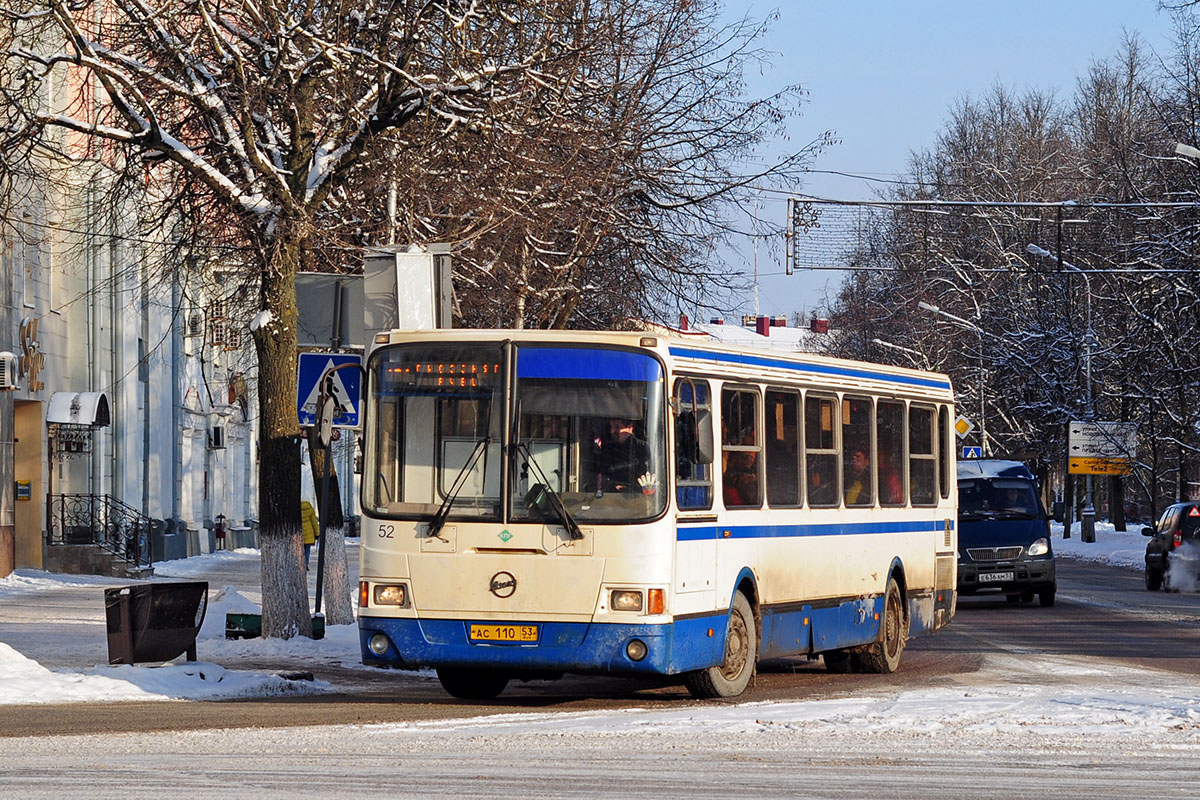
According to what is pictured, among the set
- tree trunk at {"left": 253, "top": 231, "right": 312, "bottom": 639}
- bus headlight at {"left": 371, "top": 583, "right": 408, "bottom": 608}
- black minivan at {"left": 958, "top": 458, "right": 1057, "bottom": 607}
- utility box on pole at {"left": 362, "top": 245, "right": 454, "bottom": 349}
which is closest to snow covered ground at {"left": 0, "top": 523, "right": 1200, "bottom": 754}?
tree trunk at {"left": 253, "top": 231, "right": 312, "bottom": 639}

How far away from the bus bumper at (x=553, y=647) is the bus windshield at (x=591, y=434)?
0.78 metres

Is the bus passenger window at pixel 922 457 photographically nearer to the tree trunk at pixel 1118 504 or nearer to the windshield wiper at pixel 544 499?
the windshield wiper at pixel 544 499

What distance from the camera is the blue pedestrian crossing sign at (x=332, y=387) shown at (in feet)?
59.6

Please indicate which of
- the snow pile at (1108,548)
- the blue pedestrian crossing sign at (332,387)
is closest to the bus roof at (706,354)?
the blue pedestrian crossing sign at (332,387)

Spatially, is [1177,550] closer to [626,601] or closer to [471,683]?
[471,683]

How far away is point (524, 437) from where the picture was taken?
535 inches

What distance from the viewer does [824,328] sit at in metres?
114

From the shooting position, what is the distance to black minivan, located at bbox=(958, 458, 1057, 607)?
3002 cm

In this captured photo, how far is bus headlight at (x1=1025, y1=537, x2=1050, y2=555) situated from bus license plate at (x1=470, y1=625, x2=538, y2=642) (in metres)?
18.0

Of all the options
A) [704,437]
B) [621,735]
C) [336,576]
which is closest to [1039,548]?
[336,576]

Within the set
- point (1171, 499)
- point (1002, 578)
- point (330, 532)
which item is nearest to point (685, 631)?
point (330, 532)

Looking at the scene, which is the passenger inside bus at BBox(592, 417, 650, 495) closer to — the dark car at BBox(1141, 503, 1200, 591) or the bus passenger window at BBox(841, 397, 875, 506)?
the bus passenger window at BBox(841, 397, 875, 506)

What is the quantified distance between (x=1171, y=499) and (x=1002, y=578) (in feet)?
177

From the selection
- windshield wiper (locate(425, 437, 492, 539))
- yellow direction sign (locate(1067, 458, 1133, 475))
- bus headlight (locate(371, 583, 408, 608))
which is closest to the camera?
windshield wiper (locate(425, 437, 492, 539))
